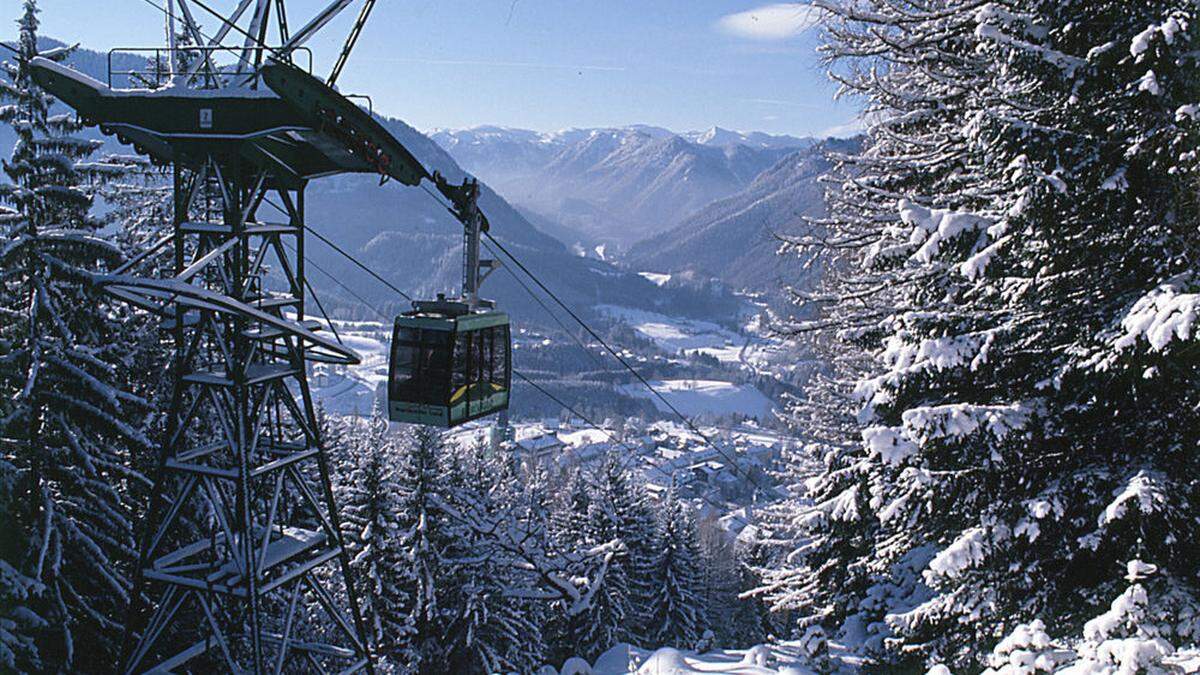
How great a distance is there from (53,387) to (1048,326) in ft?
42.9

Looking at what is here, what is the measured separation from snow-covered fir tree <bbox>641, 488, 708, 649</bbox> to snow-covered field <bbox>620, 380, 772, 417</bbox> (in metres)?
79.1

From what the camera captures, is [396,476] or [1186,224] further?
[396,476]

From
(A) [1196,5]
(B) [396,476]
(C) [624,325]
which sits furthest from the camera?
(C) [624,325]

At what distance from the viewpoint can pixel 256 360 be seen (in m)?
10.1

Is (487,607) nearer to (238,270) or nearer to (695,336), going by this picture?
(238,270)

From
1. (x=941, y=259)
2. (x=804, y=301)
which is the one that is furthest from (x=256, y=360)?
(x=941, y=259)

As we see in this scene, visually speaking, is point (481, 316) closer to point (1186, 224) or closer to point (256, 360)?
point (256, 360)

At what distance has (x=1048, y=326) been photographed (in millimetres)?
6473

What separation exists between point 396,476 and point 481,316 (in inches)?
544

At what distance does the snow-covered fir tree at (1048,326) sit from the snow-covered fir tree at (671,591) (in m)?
23.0

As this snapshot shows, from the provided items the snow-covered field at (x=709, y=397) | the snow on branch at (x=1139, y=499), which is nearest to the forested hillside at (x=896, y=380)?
the snow on branch at (x=1139, y=499)

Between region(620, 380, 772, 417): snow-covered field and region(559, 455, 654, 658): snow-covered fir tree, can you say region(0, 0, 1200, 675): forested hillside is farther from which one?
region(620, 380, 772, 417): snow-covered field

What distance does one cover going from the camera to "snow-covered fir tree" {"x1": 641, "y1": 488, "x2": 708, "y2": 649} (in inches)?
1152

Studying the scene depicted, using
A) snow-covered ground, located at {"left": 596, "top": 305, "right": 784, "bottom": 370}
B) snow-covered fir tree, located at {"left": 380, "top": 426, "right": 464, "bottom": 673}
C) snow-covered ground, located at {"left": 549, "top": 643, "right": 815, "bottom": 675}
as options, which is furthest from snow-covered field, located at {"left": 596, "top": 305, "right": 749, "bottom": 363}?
snow-covered ground, located at {"left": 549, "top": 643, "right": 815, "bottom": 675}
